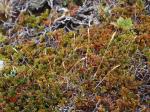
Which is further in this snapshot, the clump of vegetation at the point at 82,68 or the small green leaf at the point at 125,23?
the small green leaf at the point at 125,23

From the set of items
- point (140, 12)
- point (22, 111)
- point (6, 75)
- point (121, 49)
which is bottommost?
point (22, 111)

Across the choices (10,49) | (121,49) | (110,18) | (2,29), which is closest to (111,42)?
(121,49)

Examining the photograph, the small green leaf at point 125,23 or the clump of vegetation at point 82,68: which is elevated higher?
the small green leaf at point 125,23

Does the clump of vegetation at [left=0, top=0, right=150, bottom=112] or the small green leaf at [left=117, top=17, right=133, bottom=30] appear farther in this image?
the small green leaf at [left=117, top=17, right=133, bottom=30]

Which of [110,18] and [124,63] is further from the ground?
[110,18]

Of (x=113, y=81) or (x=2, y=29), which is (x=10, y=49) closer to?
(x=2, y=29)

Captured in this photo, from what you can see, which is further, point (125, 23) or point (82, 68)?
point (125, 23)

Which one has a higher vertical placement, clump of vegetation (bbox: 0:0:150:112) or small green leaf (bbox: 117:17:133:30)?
small green leaf (bbox: 117:17:133:30)

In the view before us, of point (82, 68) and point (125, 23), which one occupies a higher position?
point (125, 23)
